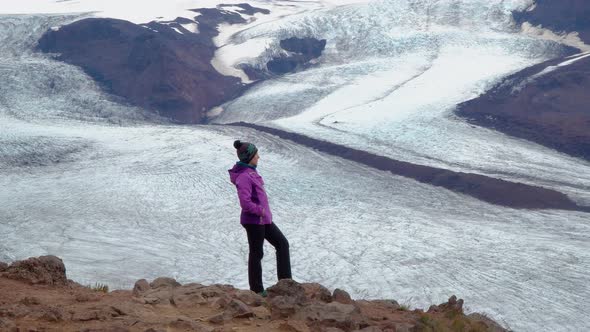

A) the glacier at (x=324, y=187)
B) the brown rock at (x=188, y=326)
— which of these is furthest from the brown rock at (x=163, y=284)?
the glacier at (x=324, y=187)

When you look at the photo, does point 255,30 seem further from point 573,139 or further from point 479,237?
point 479,237

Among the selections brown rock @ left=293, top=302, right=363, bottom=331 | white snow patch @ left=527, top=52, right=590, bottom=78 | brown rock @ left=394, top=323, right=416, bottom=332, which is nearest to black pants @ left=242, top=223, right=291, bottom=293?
brown rock @ left=293, top=302, right=363, bottom=331

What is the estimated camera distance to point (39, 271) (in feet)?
19.7

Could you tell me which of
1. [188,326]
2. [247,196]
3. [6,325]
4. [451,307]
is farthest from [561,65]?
[6,325]

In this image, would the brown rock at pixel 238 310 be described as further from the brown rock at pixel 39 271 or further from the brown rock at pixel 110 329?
the brown rock at pixel 39 271

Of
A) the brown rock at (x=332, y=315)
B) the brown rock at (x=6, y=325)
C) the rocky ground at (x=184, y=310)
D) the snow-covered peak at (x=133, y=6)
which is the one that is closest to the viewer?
the brown rock at (x=6, y=325)

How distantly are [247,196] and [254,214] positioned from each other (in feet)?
0.50

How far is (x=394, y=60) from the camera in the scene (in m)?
30.5

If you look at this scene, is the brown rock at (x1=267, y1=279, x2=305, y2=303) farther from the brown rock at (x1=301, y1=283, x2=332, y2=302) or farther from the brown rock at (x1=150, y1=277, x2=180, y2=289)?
the brown rock at (x1=150, y1=277, x2=180, y2=289)

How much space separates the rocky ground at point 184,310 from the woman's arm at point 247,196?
A: 62cm

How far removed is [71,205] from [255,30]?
23.0 metres

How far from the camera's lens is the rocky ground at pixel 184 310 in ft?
15.9

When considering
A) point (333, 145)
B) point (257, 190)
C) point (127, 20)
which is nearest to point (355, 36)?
point (127, 20)

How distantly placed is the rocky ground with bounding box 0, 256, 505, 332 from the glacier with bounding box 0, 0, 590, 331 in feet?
14.6
